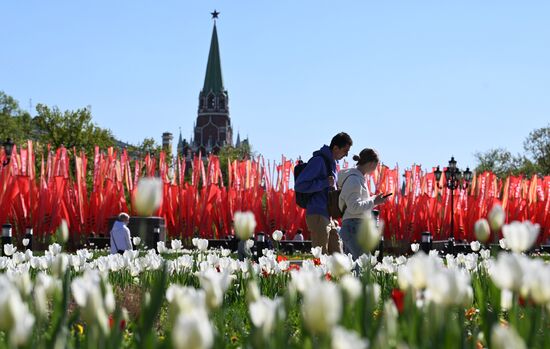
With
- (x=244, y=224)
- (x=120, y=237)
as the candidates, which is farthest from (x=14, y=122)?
(x=244, y=224)

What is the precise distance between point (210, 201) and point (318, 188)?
1694 centimetres

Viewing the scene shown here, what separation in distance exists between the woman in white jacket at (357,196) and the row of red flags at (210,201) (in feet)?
48.6

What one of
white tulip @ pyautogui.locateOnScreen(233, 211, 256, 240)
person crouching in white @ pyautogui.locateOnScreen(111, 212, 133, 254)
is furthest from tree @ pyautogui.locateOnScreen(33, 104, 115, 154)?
white tulip @ pyautogui.locateOnScreen(233, 211, 256, 240)

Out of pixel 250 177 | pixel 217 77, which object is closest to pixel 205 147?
pixel 217 77

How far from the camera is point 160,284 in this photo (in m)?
2.51

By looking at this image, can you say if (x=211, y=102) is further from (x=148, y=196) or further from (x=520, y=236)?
(x=148, y=196)

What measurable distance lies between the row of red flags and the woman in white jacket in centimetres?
1481

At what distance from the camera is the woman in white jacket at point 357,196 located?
614 cm

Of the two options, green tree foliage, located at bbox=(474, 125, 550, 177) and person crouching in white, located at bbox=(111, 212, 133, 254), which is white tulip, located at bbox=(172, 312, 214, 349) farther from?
green tree foliage, located at bbox=(474, 125, 550, 177)

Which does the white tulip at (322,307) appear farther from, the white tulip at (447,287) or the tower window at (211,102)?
the tower window at (211,102)

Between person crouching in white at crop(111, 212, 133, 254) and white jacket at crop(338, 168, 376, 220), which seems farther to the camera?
person crouching in white at crop(111, 212, 133, 254)

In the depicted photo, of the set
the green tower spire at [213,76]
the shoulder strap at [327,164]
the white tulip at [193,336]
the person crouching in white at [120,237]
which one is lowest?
the person crouching in white at [120,237]

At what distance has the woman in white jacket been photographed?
6.14 meters

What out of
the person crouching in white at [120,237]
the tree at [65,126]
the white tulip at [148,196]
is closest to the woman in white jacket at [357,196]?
the white tulip at [148,196]
